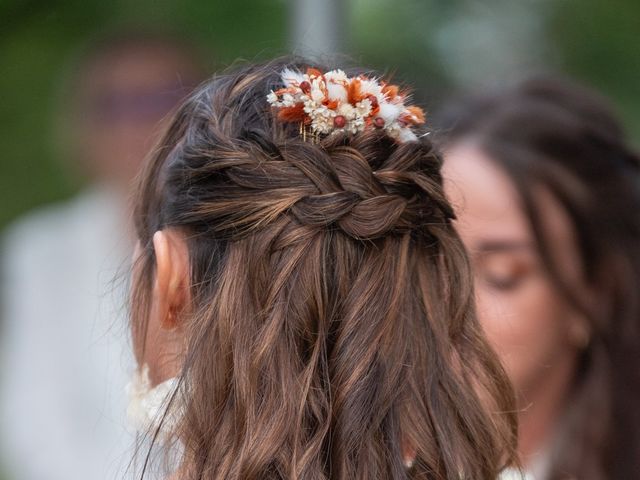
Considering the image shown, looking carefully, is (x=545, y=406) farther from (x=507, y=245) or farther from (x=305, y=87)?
(x=305, y=87)

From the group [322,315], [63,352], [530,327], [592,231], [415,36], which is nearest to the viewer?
[322,315]

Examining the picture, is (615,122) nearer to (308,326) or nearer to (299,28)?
(299,28)

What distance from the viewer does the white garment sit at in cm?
293

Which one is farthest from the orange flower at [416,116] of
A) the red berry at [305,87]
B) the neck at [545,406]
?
the neck at [545,406]

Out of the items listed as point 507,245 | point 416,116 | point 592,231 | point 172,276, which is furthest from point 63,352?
point 416,116

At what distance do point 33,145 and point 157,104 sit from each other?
846mm

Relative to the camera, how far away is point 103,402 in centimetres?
293

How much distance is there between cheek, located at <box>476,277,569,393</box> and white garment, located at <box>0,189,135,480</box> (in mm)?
1136

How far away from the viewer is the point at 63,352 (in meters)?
3.01

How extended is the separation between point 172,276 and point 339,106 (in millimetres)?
295

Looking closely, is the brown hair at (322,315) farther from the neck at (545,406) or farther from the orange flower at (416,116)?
the neck at (545,406)

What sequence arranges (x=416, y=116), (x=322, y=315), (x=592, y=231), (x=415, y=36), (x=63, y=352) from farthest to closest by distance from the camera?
(x=415, y=36)
(x=63, y=352)
(x=592, y=231)
(x=416, y=116)
(x=322, y=315)

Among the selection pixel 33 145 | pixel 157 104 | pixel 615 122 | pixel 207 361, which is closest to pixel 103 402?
pixel 157 104

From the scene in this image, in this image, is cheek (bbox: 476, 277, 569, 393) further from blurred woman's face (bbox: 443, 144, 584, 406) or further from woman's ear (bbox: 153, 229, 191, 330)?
woman's ear (bbox: 153, 229, 191, 330)
